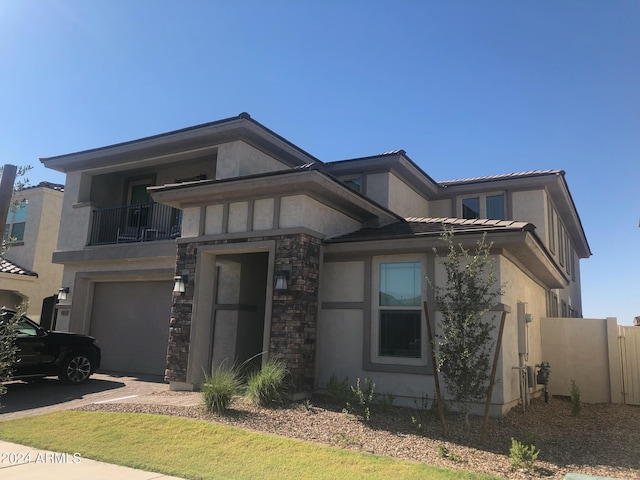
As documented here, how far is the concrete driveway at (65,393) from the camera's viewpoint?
31.2 ft

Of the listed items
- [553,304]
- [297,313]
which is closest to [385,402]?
[297,313]

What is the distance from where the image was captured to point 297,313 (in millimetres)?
9906

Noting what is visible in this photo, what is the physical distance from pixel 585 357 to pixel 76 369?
12911mm

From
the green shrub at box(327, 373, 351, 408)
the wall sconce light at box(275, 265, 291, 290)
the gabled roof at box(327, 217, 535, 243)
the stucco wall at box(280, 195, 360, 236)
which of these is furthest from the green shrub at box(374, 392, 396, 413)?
the stucco wall at box(280, 195, 360, 236)

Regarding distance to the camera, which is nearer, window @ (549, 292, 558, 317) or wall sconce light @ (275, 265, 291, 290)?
wall sconce light @ (275, 265, 291, 290)

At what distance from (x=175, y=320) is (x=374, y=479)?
6996mm

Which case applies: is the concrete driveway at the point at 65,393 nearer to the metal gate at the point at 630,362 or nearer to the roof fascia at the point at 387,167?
the roof fascia at the point at 387,167

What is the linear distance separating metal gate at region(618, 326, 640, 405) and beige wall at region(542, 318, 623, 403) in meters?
0.14

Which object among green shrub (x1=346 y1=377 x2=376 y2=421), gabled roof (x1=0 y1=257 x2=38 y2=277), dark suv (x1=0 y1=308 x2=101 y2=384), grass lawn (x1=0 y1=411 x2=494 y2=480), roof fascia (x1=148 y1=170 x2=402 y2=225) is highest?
roof fascia (x1=148 y1=170 x2=402 y2=225)

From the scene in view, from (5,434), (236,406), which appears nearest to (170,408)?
(236,406)

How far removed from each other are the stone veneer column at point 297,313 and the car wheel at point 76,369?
5136mm

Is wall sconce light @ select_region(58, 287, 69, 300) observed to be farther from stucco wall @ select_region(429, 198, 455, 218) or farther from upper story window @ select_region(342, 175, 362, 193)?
stucco wall @ select_region(429, 198, 455, 218)

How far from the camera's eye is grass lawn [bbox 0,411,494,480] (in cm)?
583

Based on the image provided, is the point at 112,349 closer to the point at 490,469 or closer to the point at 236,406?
the point at 236,406
